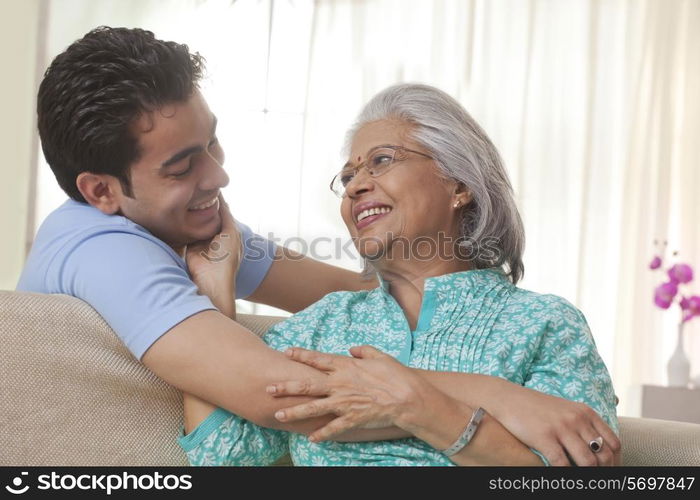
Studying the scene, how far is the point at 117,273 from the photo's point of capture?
1.49 meters

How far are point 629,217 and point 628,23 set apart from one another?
43.2 inches

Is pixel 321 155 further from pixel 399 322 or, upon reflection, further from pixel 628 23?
pixel 399 322

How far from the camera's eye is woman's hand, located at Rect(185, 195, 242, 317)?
167 cm

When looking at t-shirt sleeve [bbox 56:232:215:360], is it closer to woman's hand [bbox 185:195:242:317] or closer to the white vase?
woman's hand [bbox 185:195:242:317]

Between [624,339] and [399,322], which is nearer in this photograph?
[399,322]

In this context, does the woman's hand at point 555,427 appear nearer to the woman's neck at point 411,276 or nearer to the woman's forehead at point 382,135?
the woman's neck at point 411,276

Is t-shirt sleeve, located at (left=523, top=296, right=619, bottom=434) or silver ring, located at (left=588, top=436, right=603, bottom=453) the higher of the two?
t-shirt sleeve, located at (left=523, top=296, right=619, bottom=434)

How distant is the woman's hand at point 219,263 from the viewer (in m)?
1.67

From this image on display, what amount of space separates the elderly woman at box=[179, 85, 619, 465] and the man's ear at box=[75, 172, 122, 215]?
0.41m

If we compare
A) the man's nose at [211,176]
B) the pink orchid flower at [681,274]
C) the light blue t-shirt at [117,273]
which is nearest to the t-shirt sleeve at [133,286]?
the light blue t-shirt at [117,273]

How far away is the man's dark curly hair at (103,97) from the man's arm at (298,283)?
54 centimetres

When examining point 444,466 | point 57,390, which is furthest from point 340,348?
point 57,390

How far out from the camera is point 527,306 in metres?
1.67

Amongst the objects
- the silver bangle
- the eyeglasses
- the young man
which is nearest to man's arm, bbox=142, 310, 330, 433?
the young man
